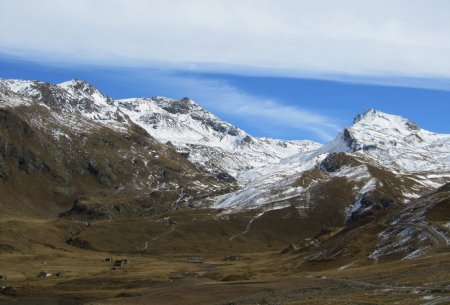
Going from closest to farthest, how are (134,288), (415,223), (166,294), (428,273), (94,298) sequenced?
(428,273) < (166,294) < (94,298) < (134,288) < (415,223)

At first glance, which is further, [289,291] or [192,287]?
[192,287]

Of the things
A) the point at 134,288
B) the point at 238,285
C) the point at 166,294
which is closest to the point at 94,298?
the point at 134,288

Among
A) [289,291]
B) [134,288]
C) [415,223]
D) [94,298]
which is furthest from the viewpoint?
[415,223]

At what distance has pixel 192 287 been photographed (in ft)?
490

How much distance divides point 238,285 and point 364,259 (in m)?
44.2

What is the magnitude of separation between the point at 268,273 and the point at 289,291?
71.5m

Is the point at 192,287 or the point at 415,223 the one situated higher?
the point at 415,223

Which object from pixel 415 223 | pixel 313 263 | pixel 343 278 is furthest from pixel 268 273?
pixel 343 278

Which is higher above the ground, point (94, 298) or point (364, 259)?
point (364, 259)

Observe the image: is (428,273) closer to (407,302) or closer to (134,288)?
(407,302)

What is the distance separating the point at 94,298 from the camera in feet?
550

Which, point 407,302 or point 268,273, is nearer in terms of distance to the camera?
point 407,302

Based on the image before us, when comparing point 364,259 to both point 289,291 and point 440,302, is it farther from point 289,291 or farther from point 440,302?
point 440,302

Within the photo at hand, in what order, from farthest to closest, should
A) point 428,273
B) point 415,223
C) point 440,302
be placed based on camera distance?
point 415,223 < point 428,273 < point 440,302
